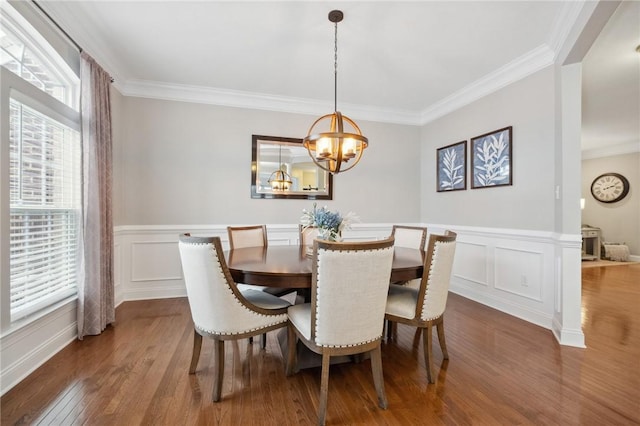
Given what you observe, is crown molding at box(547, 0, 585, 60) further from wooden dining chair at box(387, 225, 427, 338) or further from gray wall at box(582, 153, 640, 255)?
gray wall at box(582, 153, 640, 255)

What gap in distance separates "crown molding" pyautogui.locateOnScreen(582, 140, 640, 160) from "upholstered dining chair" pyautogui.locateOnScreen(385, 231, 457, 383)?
7304mm

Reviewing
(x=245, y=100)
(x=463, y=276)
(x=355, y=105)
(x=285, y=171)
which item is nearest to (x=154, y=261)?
(x=285, y=171)

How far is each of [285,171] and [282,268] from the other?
2.39 m

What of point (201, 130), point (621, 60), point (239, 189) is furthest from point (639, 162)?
point (201, 130)

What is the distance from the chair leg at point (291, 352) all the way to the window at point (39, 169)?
5.56ft

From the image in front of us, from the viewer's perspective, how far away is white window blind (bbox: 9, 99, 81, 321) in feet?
6.10

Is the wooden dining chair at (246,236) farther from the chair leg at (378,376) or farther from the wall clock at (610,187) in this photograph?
the wall clock at (610,187)

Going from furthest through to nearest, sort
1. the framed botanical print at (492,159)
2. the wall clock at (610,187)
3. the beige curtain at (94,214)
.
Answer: the wall clock at (610,187) < the framed botanical print at (492,159) < the beige curtain at (94,214)

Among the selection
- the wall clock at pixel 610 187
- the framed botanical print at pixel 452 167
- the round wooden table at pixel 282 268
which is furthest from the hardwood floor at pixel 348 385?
the wall clock at pixel 610 187

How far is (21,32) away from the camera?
6.31 ft

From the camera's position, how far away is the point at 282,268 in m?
1.77

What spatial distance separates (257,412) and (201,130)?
10.6 ft

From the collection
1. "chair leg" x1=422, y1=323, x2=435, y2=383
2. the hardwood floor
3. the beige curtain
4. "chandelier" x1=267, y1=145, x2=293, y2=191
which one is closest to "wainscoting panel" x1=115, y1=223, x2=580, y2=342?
the hardwood floor

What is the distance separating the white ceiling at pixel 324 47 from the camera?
7.20 ft
